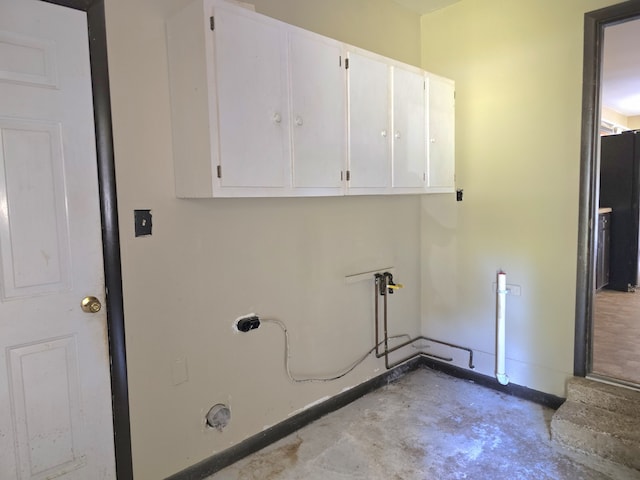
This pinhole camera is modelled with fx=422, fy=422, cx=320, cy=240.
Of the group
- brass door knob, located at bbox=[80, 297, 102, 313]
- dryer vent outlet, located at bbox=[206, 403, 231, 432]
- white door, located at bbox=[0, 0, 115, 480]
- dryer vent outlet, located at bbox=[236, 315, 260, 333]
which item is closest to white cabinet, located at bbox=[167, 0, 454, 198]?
white door, located at bbox=[0, 0, 115, 480]

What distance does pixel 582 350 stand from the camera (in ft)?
8.60

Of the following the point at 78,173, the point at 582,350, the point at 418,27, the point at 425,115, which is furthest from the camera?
the point at 418,27

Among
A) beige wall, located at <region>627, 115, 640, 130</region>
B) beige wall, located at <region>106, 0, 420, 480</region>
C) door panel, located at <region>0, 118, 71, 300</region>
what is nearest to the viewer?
door panel, located at <region>0, 118, 71, 300</region>

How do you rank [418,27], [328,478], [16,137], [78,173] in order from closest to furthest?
[16,137], [78,173], [328,478], [418,27]

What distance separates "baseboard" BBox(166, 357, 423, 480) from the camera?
2111 mm

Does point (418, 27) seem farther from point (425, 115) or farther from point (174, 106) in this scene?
point (174, 106)

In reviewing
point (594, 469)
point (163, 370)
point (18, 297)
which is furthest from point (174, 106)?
point (594, 469)

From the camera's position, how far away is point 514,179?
2.86 meters

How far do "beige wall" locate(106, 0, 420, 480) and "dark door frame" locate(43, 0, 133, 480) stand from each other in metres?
0.03

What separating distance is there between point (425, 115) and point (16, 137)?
224 cm

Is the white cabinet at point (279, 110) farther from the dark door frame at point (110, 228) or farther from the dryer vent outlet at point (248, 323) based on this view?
the dryer vent outlet at point (248, 323)

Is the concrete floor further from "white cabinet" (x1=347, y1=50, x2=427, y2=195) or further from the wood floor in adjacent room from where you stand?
"white cabinet" (x1=347, y1=50, x2=427, y2=195)

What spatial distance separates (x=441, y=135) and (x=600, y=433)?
198 cm

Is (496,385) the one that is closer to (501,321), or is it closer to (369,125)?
(501,321)
